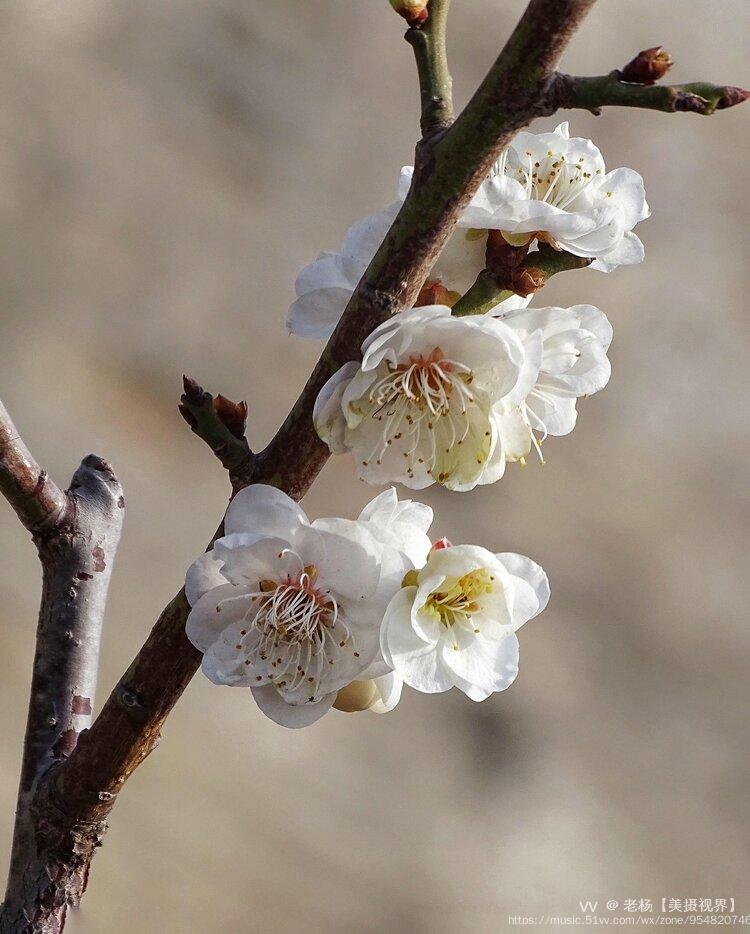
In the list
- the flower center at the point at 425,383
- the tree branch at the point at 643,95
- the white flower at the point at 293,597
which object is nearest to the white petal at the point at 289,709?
the white flower at the point at 293,597

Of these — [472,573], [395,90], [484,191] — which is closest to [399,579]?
[472,573]

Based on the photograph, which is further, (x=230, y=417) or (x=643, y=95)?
(x=230, y=417)

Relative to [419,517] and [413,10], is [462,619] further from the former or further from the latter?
[413,10]

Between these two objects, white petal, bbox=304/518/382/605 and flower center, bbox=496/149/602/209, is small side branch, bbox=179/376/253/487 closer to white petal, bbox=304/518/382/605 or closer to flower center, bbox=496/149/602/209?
white petal, bbox=304/518/382/605

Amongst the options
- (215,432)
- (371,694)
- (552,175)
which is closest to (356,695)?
(371,694)

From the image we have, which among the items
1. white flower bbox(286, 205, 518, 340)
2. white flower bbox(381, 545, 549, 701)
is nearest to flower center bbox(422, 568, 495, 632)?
white flower bbox(381, 545, 549, 701)

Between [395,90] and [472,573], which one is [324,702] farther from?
[395,90]
